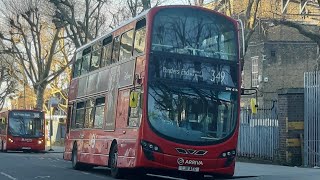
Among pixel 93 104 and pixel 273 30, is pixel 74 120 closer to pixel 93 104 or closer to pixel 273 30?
pixel 93 104

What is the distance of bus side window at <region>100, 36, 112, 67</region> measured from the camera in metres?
18.6

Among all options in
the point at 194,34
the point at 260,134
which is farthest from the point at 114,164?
the point at 260,134

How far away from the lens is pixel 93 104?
1961cm

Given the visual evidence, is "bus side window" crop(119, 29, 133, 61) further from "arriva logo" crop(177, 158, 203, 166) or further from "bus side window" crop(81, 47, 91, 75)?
"bus side window" crop(81, 47, 91, 75)

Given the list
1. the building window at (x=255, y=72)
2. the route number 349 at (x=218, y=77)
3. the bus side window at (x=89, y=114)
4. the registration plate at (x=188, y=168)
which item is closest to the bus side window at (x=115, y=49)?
the bus side window at (x=89, y=114)

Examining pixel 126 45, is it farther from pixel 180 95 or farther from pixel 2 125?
pixel 2 125

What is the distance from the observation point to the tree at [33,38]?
133ft

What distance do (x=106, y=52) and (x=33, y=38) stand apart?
1013 inches

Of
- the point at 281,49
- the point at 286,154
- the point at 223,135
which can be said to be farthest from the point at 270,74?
the point at 223,135

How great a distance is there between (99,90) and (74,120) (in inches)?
151

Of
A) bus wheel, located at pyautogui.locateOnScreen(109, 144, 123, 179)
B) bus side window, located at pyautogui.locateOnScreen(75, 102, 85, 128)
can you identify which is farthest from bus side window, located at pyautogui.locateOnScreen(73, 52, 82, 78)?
bus wheel, located at pyautogui.locateOnScreen(109, 144, 123, 179)

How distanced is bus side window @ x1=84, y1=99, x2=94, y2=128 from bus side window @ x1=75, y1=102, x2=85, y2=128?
0.56 m

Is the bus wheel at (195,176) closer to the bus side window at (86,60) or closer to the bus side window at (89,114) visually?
the bus side window at (89,114)

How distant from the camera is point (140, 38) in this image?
51.9 ft
